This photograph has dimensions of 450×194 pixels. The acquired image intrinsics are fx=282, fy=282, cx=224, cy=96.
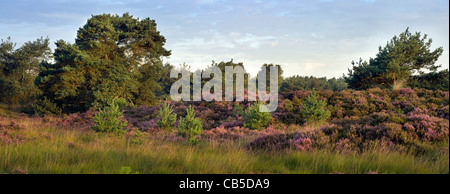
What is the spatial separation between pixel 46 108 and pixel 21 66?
23064mm

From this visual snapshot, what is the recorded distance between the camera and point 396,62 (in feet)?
96.4

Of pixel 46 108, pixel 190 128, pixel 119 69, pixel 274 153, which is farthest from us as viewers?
pixel 119 69

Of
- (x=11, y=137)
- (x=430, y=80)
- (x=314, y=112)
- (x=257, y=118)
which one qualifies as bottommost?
(x=11, y=137)

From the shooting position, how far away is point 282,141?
29.7 ft

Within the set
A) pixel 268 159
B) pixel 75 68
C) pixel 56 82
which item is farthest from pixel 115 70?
pixel 268 159

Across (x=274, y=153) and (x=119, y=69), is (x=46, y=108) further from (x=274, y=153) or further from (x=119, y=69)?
(x=274, y=153)

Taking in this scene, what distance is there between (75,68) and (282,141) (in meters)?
24.2

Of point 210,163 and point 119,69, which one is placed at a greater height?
point 119,69

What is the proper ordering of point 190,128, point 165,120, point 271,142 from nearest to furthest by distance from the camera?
point 271,142
point 190,128
point 165,120

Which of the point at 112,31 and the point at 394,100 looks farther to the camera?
the point at 112,31

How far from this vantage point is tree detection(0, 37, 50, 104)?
132 feet

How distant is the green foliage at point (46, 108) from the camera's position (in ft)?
85.5

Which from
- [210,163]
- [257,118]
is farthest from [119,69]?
[210,163]
